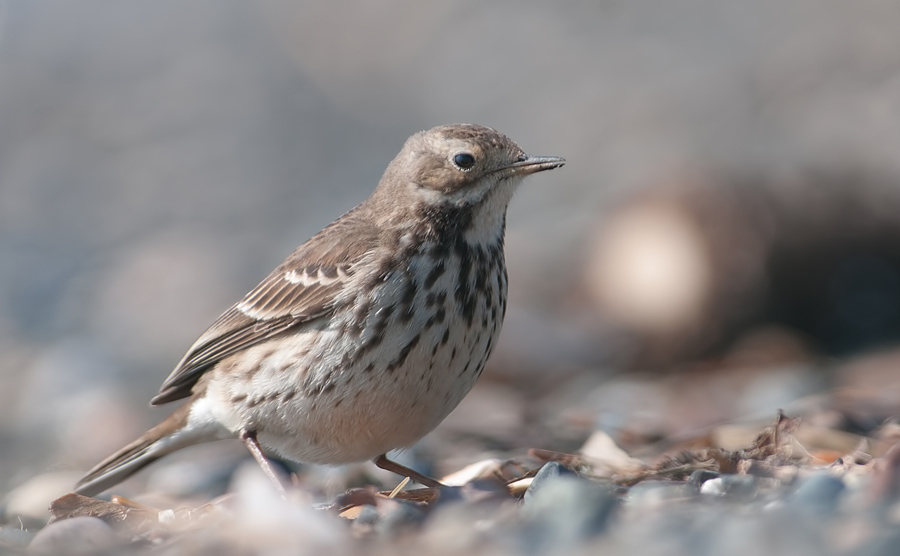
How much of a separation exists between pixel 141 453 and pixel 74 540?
2.25m

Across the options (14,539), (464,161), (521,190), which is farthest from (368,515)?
(521,190)

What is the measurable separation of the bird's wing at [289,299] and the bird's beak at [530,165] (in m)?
0.75

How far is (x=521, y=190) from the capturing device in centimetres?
1675

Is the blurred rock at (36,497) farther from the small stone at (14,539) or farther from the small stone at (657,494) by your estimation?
the small stone at (657,494)

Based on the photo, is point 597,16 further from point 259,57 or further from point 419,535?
point 419,535

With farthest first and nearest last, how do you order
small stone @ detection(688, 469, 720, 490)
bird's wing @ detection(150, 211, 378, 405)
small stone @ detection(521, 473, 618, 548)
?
bird's wing @ detection(150, 211, 378, 405) → small stone @ detection(688, 469, 720, 490) → small stone @ detection(521, 473, 618, 548)

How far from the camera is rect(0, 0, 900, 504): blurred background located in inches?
376

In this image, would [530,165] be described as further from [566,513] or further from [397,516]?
[566,513]

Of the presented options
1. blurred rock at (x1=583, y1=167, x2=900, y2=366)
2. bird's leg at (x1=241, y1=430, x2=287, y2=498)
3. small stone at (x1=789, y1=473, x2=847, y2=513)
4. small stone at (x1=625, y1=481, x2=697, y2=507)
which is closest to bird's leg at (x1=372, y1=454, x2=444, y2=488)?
bird's leg at (x1=241, y1=430, x2=287, y2=498)

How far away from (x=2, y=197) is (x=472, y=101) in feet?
25.9

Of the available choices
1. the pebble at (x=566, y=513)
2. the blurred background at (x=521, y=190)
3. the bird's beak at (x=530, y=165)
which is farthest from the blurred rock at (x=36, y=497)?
the pebble at (x=566, y=513)

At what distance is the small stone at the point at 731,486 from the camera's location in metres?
4.39

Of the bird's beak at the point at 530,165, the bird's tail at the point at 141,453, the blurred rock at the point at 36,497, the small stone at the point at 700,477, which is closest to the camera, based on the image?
the small stone at the point at 700,477

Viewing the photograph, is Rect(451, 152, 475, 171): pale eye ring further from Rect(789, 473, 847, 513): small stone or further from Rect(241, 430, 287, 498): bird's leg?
Rect(789, 473, 847, 513): small stone
